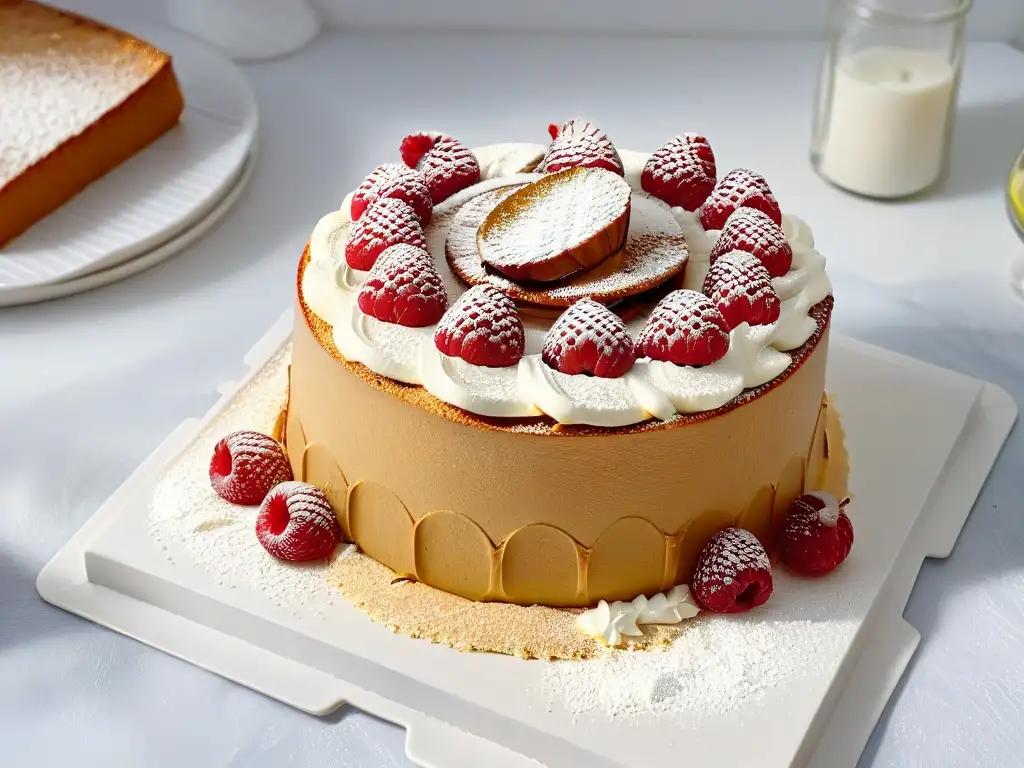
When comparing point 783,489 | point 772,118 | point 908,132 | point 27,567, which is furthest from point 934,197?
point 27,567

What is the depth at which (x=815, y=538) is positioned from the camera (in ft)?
5.99

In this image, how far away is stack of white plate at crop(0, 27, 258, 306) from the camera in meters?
2.42

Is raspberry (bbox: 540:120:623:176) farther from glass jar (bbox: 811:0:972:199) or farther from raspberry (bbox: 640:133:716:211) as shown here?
glass jar (bbox: 811:0:972:199)

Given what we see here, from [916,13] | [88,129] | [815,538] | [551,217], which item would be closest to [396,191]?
[551,217]

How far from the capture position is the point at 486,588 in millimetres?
1797

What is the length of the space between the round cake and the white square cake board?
12cm

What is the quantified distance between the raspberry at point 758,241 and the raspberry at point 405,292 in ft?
1.24

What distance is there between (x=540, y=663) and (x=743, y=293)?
504 millimetres

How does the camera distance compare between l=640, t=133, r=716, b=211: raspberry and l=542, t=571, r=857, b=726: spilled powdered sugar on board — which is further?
l=640, t=133, r=716, b=211: raspberry

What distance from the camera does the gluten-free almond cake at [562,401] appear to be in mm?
1667

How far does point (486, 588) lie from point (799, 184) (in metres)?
1.27

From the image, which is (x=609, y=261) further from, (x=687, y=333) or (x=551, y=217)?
(x=687, y=333)

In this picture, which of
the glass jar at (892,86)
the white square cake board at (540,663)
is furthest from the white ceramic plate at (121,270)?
the glass jar at (892,86)

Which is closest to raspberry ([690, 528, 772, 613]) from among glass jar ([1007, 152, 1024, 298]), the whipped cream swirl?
the whipped cream swirl
